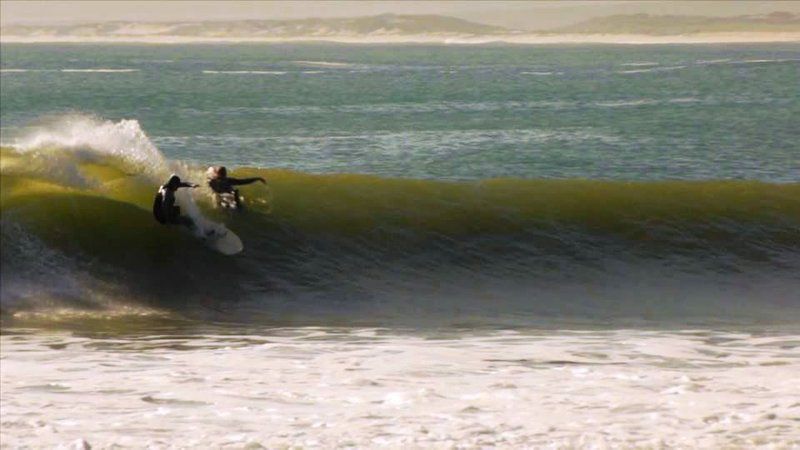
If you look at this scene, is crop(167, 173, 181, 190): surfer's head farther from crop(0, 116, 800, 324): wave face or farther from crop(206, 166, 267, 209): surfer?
crop(206, 166, 267, 209): surfer

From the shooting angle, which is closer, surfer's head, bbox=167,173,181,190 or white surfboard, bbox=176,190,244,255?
surfer's head, bbox=167,173,181,190

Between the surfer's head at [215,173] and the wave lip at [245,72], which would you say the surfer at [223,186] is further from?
the wave lip at [245,72]

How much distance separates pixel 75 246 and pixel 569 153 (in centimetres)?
3920

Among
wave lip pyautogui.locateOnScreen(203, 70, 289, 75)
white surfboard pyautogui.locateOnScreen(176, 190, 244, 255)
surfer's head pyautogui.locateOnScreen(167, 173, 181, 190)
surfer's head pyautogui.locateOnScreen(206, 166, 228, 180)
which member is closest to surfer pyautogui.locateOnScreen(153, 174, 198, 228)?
surfer's head pyautogui.locateOnScreen(167, 173, 181, 190)

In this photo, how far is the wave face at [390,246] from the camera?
17.8 m

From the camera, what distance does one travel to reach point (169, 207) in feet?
64.0

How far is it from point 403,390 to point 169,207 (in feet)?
25.9

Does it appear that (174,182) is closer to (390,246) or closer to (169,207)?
(169,207)

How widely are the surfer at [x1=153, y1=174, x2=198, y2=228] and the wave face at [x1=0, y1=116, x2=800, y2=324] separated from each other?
15cm

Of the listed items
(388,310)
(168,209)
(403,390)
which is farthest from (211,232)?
(403,390)

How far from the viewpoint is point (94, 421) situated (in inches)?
447

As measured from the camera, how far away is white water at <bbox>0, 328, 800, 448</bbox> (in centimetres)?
1091

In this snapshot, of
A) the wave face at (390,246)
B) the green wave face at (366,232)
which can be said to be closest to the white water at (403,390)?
the wave face at (390,246)

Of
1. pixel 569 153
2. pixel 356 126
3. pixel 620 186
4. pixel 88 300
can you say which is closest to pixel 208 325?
pixel 88 300
